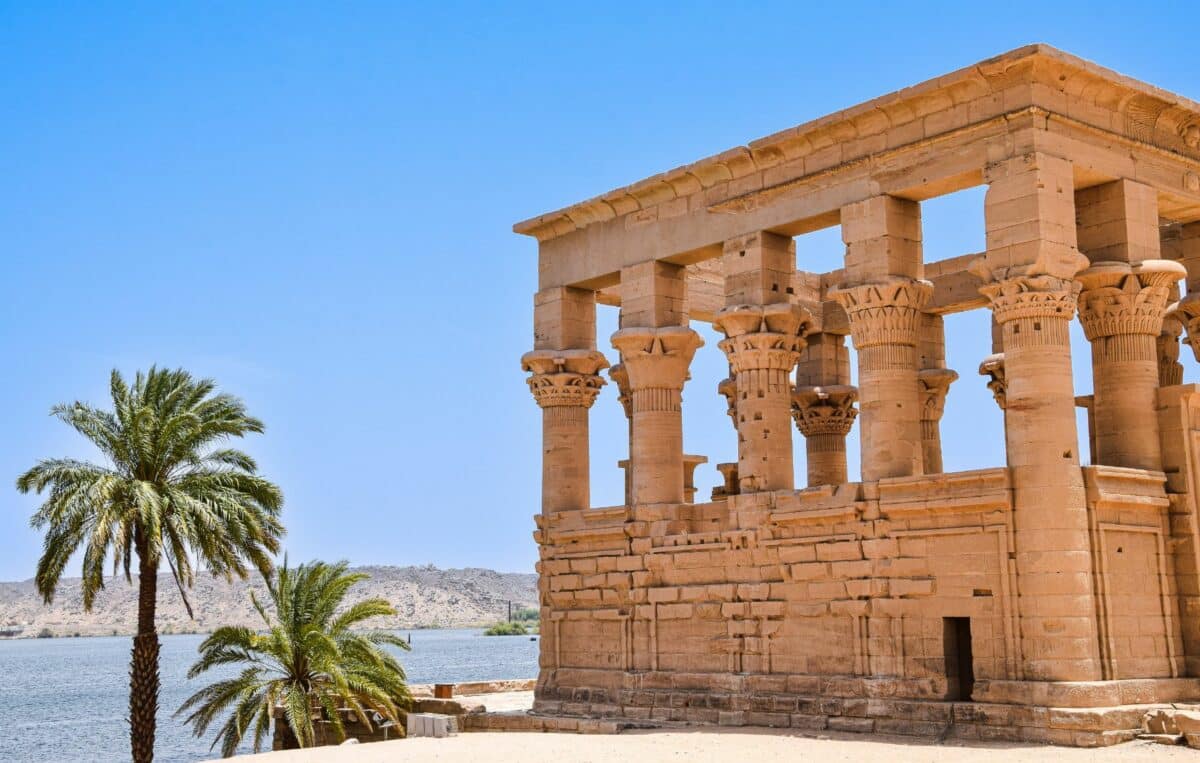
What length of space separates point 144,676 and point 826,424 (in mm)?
13143

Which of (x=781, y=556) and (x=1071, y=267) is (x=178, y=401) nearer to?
(x=781, y=556)

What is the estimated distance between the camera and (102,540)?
23.2 m

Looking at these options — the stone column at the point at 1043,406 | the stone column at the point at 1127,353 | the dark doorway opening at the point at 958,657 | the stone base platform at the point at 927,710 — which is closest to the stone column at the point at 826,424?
the stone base platform at the point at 927,710

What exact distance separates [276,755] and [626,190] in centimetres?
1084

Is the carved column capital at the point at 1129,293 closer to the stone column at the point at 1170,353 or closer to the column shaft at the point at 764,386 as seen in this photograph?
the stone column at the point at 1170,353

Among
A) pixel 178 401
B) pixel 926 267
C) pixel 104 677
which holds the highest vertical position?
pixel 926 267

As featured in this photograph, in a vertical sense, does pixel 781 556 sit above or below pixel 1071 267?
below

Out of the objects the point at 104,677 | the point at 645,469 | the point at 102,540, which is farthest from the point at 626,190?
the point at 104,677

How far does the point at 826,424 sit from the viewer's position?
92.4 ft

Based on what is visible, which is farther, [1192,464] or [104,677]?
[104,677]

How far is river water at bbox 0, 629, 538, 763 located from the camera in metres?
46.0

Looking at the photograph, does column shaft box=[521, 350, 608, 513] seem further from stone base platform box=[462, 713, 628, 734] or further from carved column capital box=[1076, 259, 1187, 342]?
carved column capital box=[1076, 259, 1187, 342]

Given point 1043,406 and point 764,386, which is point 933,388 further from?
point 1043,406

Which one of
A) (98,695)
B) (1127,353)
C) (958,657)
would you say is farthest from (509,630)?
(1127,353)
